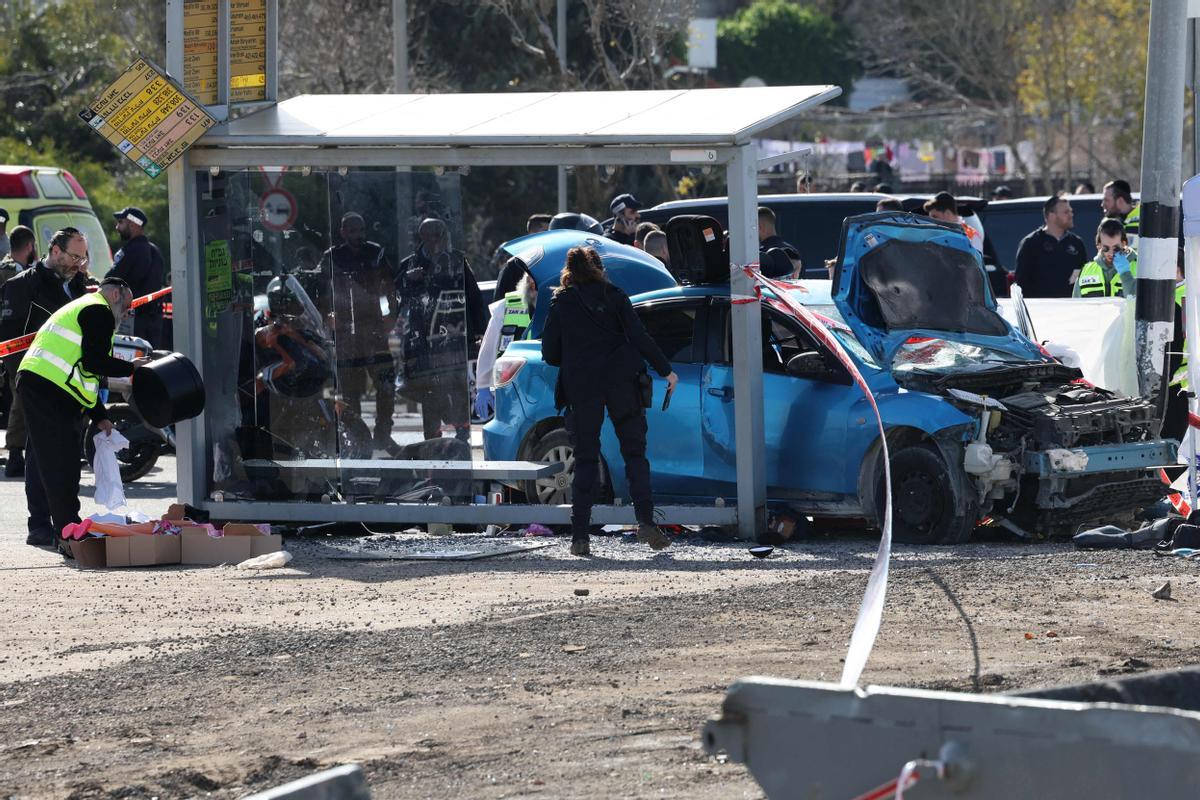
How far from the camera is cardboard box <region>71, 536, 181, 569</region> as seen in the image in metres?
11.2

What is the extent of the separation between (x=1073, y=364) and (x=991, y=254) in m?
4.86

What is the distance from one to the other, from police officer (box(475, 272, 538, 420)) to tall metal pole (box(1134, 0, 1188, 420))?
4.41 metres

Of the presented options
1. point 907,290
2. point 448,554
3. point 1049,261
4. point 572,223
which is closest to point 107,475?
point 448,554

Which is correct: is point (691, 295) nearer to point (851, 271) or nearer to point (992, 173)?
point (851, 271)

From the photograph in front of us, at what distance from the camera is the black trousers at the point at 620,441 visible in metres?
11.4

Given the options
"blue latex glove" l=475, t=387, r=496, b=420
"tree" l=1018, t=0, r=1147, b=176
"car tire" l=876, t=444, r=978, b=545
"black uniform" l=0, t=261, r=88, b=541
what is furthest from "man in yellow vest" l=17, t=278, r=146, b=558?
"tree" l=1018, t=0, r=1147, b=176

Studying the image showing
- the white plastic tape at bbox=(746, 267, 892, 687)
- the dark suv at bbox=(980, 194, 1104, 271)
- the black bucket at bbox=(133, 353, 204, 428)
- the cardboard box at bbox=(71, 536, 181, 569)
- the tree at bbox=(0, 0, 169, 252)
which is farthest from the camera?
the tree at bbox=(0, 0, 169, 252)

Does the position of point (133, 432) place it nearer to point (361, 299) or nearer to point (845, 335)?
point (361, 299)

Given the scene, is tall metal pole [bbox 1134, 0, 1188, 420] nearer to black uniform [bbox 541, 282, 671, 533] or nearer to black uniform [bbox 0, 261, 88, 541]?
black uniform [bbox 541, 282, 671, 533]

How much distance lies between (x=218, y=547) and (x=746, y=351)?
11.1 feet

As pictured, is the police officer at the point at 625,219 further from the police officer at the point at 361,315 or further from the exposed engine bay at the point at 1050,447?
the exposed engine bay at the point at 1050,447

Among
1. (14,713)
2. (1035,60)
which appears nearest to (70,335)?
(14,713)

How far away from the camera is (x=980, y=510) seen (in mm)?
11273

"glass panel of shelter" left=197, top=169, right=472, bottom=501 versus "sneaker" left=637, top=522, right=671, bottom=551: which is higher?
"glass panel of shelter" left=197, top=169, right=472, bottom=501
